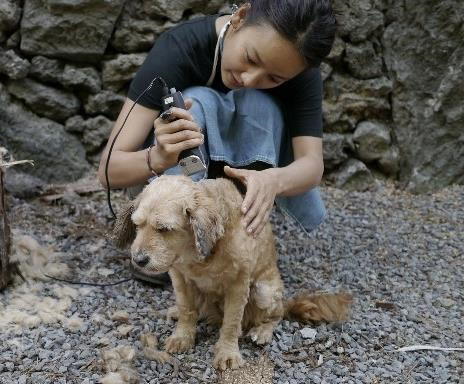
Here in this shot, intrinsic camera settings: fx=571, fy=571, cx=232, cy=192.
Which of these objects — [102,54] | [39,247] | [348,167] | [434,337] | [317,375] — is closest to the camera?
[317,375]

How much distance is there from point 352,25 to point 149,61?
6.45 feet

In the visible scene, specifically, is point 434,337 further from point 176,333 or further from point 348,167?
point 348,167

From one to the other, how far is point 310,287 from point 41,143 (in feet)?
7.26

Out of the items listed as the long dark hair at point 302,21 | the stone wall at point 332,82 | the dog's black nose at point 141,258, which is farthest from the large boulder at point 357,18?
the dog's black nose at point 141,258

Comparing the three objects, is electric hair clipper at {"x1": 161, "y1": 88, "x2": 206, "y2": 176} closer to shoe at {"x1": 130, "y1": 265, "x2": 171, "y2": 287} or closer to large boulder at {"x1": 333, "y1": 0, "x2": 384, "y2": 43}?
shoe at {"x1": 130, "y1": 265, "x2": 171, "y2": 287}

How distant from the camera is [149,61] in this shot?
2738mm

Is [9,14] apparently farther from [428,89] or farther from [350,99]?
[428,89]

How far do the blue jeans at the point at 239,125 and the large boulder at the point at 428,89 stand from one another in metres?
1.71

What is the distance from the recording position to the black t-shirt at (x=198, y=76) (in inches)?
106

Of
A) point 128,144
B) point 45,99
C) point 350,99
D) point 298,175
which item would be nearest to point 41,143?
point 45,99

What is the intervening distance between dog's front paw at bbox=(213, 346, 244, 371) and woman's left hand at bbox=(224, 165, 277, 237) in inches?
19.5

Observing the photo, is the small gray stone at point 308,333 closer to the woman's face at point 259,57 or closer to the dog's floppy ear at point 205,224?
the dog's floppy ear at point 205,224

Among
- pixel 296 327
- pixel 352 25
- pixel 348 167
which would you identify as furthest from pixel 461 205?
pixel 296 327

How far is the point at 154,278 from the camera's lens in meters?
2.96
